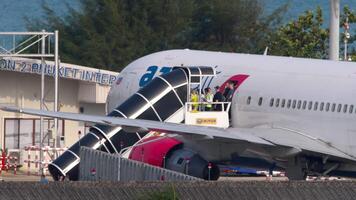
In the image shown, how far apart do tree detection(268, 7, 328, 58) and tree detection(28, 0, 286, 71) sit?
1027 cm

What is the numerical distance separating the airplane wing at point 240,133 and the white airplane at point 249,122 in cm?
3

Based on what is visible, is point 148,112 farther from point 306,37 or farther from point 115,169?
point 306,37

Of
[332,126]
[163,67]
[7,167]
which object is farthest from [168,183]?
[7,167]

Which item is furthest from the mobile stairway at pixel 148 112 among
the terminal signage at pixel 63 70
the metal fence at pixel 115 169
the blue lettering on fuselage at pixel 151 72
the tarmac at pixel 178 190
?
the tarmac at pixel 178 190

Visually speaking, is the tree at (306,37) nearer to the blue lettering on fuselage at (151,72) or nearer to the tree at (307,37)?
the tree at (307,37)

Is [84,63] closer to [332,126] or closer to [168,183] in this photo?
[332,126]

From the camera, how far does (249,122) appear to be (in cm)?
4394

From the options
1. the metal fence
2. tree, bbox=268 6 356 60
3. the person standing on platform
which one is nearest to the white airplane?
the person standing on platform

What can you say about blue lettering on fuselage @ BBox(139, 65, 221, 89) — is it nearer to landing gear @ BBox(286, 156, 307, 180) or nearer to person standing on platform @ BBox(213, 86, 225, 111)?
person standing on platform @ BBox(213, 86, 225, 111)

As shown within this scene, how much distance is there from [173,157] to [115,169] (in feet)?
21.9

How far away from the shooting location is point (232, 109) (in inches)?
1757

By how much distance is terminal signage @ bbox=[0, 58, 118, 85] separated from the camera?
205 feet

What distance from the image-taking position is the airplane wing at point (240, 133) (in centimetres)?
3900

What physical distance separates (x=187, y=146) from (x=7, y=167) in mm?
16546
